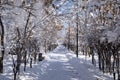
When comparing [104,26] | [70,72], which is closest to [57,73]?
[70,72]

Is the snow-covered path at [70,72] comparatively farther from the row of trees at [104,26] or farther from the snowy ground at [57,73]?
the row of trees at [104,26]

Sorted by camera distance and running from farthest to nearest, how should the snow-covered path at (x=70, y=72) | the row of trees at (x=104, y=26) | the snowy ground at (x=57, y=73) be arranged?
the snow-covered path at (x=70, y=72) → the snowy ground at (x=57, y=73) → the row of trees at (x=104, y=26)

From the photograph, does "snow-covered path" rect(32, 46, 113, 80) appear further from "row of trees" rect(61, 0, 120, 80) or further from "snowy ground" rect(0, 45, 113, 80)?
"row of trees" rect(61, 0, 120, 80)

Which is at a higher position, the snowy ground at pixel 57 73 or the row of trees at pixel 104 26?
the row of trees at pixel 104 26

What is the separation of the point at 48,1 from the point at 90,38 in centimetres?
1959

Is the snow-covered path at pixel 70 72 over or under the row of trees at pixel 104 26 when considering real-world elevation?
under

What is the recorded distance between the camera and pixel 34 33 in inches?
1289

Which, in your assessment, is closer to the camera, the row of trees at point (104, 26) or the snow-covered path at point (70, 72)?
the row of trees at point (104, 26)

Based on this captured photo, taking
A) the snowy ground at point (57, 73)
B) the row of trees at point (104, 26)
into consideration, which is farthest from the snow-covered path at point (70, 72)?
the row of trees at point (104, 26)

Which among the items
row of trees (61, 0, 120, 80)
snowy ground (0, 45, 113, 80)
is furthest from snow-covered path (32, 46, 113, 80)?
row of trees (61, 0, 120, 80)

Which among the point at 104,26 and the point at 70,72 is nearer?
the point at 104,26

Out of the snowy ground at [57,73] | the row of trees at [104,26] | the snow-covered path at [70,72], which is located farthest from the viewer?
the snow-covered path at [70,72]

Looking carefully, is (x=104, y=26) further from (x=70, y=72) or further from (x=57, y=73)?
(x=70, y=72)

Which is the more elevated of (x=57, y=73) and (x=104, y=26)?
(x=104, y=26)
